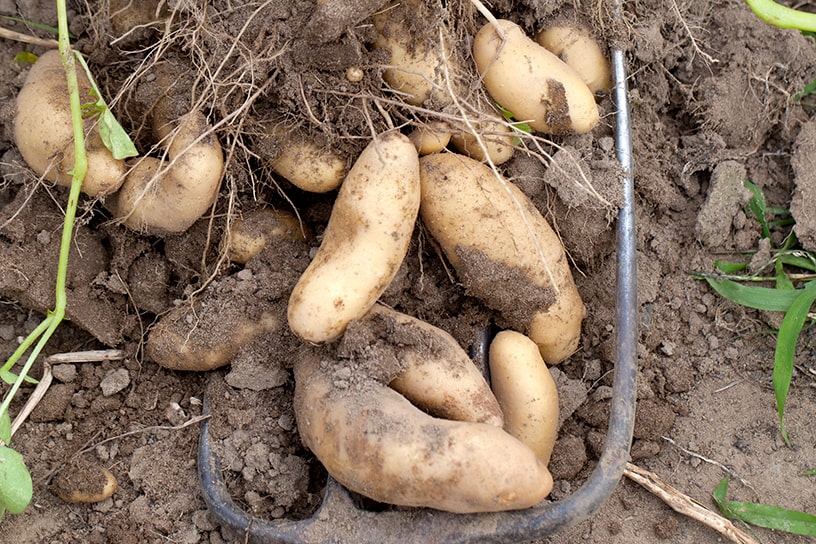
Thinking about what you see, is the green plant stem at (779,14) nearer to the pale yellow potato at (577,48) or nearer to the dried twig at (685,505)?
the pale yellow potato at (577,48)

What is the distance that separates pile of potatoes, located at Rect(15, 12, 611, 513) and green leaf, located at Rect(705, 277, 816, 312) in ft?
1.04

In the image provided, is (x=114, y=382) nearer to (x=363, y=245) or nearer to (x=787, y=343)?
(x=363, y=245)

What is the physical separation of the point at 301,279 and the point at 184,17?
530 mm

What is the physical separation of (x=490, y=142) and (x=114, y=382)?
0.84m

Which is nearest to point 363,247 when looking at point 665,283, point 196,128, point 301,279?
point 301,279

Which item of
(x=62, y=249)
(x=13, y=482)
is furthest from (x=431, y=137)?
(x=13, y=482)

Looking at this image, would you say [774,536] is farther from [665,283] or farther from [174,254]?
[174,254]

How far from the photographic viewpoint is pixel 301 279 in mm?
1330

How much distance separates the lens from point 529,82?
1423 mm

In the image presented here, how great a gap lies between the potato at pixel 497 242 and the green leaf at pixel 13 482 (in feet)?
2.56

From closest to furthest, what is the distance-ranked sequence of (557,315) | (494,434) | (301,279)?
1. (494,434)
2. (301,279)
3. (557,315)

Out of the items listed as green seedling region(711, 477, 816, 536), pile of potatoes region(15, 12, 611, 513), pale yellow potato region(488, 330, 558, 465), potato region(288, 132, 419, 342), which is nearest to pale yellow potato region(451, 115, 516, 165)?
pile of potatoes region(15, 12, 611, 513)

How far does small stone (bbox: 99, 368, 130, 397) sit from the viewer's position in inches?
58.7

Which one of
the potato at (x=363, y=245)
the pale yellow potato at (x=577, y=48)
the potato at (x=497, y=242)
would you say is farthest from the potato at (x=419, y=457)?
the pale yellow potato at (x=577, y=48)
